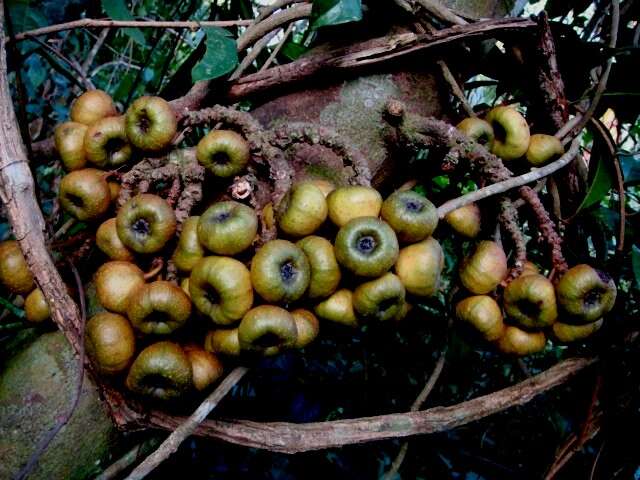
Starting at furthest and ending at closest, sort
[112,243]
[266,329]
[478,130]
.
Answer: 1. [478,130]
2. [112,243]
3. [266,329]

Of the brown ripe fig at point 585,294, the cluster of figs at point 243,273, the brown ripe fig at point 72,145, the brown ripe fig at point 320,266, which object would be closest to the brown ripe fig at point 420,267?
the cluster of figs at point 243,273

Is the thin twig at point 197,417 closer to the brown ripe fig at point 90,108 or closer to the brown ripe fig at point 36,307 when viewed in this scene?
the brown ripe fig at point 36,307

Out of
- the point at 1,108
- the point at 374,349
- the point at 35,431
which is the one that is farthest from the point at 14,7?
the point at 374,349

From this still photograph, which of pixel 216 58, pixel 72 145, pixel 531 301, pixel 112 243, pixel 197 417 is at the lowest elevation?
pixel 197 417

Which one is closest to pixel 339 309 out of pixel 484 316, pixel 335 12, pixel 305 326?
pixel 305 326

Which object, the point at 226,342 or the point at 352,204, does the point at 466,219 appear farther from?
the point at 226,342
